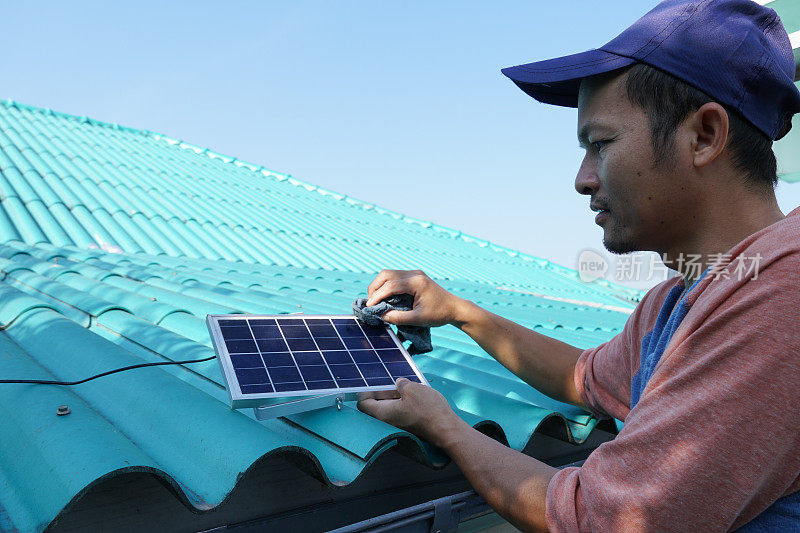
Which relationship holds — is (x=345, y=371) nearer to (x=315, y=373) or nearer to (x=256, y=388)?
(x=315, y=373)

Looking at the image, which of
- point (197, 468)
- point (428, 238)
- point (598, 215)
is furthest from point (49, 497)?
point (428, 238)

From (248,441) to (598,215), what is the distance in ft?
4.00

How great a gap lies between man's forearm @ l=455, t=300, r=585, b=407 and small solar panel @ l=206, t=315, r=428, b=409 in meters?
0.40

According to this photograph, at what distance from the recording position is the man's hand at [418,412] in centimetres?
169

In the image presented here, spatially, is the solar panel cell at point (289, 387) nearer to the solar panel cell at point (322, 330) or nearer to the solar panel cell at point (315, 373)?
the solar panel cell at point (315, 373)

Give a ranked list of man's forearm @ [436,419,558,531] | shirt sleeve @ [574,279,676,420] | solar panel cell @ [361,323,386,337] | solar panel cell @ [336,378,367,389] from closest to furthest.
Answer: man's forearm @ [436,419,558,531], solar panel cell @ [336,378,367,389], shirt sleeve @ [574,279,676,420], solar panel cell @ [361,323,386,337]

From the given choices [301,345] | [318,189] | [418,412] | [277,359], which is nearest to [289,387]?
[277,359]

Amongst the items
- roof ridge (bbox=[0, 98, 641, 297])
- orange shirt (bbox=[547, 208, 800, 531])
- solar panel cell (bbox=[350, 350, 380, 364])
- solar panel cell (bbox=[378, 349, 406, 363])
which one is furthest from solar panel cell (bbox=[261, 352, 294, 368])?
roof ridge (bbox=[0, 98, 641, 297])

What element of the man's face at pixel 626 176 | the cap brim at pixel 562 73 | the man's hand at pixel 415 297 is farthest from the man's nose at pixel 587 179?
the man's hand at pixel 415 297

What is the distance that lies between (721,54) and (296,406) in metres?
1.58

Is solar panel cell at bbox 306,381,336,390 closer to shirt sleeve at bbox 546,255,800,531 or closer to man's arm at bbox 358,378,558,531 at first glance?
man's arm at bbox 358,378,558,531

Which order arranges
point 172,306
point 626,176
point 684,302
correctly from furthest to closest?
point 172,306
point 626,176
point 684,302

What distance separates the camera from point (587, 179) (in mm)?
1774

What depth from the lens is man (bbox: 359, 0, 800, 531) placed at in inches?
46.4
